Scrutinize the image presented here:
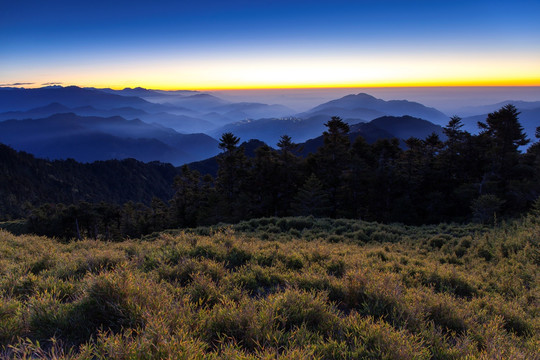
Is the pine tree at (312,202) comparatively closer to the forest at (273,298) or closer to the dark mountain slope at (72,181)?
the forest at (273,298)

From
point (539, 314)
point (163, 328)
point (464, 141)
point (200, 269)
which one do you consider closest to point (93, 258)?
point (200, 269)

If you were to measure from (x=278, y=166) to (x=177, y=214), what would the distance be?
17431 millimetres

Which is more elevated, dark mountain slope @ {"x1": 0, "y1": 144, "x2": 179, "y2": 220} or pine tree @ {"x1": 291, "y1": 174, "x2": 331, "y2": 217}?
pine tree @ {"x1": 291, "y1": 174, "x2": 331, "y2": 217}

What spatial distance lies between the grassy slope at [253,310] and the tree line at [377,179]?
74.0ft

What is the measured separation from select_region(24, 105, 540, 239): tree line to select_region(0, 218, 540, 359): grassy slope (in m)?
22.5

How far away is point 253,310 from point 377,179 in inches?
1272

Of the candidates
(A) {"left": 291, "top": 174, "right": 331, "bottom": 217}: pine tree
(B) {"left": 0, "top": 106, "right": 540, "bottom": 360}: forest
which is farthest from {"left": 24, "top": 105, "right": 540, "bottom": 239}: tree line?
(B) {"left": 0, "top": 106, "right": 540, "bottom": 360}: forest

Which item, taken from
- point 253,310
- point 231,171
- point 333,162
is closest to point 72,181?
point 231,171

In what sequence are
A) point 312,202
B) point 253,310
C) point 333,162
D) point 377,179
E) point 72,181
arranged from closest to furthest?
Result: 1. point 253,310
2. point 312,202
3. point 377,179
4. point 333,162
5. point 72,181

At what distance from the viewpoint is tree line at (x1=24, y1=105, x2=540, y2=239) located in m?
30.0

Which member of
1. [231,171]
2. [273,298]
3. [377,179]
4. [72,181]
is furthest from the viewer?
[72,181]

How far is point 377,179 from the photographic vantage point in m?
32.5

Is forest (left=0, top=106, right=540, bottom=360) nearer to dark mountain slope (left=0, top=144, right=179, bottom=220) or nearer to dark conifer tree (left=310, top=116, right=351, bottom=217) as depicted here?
dark conifer tree (left=310, top=116, right=351, bottom=217)

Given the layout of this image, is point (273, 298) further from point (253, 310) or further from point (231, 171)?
point (231, 171)
